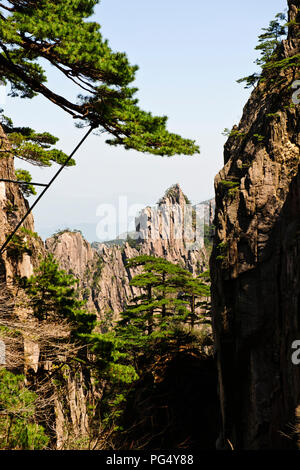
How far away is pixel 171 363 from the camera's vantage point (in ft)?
53.0

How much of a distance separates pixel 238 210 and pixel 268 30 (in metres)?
13.7

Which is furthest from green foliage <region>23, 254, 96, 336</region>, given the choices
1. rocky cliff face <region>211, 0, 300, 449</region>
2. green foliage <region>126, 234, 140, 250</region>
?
green foliage <region>126, 234, 140, 250</region>

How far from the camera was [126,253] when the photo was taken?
8088cm

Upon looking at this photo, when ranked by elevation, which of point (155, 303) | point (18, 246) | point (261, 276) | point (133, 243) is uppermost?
point (133, 243)

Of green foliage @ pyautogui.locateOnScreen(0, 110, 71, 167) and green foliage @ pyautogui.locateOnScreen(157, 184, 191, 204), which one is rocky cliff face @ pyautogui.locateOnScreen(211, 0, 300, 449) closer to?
green foliage @ pyautogui.locateOnScreen(0, 110, 71, 167)

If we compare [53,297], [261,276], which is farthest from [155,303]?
[53,297]

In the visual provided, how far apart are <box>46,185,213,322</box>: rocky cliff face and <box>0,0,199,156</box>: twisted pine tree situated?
7196 cm

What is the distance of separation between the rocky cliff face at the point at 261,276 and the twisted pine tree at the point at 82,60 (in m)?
5.07

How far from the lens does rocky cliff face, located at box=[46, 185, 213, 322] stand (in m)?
77.7

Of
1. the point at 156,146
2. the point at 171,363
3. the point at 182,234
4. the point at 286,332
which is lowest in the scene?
the point at 171,363

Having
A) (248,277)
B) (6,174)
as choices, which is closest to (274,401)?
(248,277)

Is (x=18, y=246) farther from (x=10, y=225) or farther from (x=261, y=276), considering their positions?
(x=261, y=276)

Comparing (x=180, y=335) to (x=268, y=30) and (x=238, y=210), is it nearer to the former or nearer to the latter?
(x=238, y=210)

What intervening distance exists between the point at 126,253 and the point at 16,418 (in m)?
74.1
